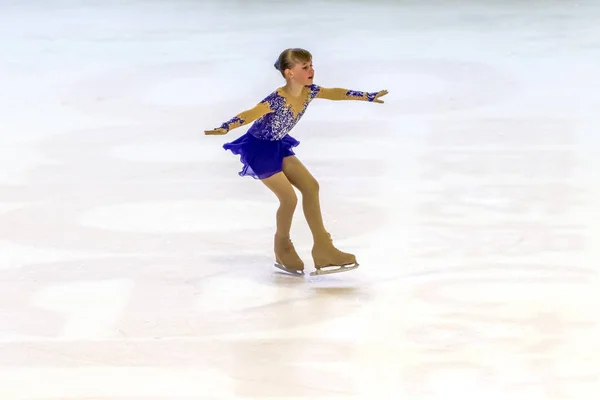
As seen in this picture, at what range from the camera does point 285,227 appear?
17.4 ft

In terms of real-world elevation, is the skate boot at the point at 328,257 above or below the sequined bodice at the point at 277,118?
below

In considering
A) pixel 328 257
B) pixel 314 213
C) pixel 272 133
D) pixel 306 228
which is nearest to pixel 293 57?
pixel 272 133

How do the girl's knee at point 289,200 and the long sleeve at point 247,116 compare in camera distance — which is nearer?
the long sleeve at point 247,116

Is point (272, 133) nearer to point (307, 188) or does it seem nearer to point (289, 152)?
point (289, 152)

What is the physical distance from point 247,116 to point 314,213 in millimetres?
563

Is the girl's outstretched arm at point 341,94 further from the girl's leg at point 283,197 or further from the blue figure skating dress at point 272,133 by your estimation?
the girl's leg at point 283,197

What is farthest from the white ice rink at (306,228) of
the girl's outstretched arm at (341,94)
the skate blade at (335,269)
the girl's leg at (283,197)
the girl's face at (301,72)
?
the girl's face at (301,72)

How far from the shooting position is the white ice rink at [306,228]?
14.1 ft

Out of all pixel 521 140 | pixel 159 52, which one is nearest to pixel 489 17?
pixel 159 52

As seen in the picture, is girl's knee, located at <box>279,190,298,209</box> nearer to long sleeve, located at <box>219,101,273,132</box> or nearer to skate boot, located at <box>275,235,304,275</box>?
skate boot, located at <box>275,235,304,275</box>

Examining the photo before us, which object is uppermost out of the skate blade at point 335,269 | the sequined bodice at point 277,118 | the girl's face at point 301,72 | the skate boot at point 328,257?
the girl's face at point 301,72

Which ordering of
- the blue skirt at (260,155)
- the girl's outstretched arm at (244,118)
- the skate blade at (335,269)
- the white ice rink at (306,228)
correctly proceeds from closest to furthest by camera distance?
the white ice rink at (306,228) → the girl's outstretched arm at (244,118) → the blue skirt at (260,155) → the skate blade at (335,269)

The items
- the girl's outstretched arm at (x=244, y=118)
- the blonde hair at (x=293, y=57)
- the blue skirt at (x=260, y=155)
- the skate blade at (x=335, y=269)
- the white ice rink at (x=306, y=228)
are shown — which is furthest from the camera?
the skate blade at (x=335, y=269)

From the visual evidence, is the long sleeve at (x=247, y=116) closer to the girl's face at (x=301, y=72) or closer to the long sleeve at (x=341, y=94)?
the girl's face at (x=301, y=72)
